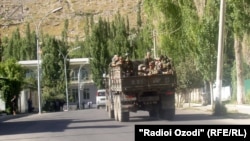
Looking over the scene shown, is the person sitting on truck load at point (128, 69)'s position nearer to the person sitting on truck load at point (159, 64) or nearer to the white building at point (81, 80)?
the person sitting on truck load at point (159, 64)

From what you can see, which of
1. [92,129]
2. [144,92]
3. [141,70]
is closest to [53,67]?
[141,70]

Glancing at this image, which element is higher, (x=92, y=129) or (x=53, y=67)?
(x=53, y=67)

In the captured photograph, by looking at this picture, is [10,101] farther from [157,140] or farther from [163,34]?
[157,140]

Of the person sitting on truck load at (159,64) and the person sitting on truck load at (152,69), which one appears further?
the person sitting on truck load at (159,64)

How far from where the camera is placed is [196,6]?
123 feet

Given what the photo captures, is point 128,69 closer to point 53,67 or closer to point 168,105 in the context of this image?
point 168,105

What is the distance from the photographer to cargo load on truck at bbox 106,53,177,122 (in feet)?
78.3

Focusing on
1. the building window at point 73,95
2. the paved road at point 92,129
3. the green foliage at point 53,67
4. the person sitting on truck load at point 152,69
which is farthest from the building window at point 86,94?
the person sitting on truck load at point 152,69

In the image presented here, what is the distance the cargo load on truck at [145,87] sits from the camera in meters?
23.9

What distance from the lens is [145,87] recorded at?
23.9 metres

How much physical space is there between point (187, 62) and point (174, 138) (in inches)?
1680

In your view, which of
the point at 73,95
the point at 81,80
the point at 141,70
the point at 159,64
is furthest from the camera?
the point at 73,95

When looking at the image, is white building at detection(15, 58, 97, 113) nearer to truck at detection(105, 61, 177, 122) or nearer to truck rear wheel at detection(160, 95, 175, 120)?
truck at detection(105, 61, 177, 122)

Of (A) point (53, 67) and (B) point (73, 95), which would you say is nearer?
(A) point (53, 67)
